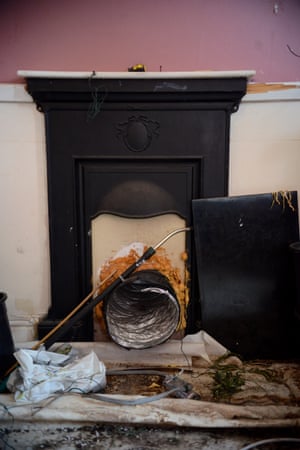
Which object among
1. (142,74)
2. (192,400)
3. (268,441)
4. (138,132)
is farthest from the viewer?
(138,132)

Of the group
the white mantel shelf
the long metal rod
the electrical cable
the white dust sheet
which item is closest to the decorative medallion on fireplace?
the white mantel shelf

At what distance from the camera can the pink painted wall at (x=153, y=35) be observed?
1.69m

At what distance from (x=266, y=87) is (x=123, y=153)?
2.69 ft

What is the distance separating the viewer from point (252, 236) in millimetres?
1786

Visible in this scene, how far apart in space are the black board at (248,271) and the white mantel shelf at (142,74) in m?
0.61

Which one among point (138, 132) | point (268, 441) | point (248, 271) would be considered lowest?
point (268, 441)

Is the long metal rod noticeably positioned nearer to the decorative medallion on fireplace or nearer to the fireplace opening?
A: the fireplace opening

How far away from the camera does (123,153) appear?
5.85 ft

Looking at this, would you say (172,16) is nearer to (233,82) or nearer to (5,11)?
(233,82)

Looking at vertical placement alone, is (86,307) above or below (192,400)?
above

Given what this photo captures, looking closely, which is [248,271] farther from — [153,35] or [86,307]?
[153,35]

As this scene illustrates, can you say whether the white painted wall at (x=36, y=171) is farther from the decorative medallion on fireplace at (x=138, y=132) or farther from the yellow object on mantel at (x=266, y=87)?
the decorative medallion on fireplace at (x=138, y=132)

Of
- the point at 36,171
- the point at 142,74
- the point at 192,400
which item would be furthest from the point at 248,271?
the point at 36,171

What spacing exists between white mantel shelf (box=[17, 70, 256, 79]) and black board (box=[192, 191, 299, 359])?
24.2 inches
